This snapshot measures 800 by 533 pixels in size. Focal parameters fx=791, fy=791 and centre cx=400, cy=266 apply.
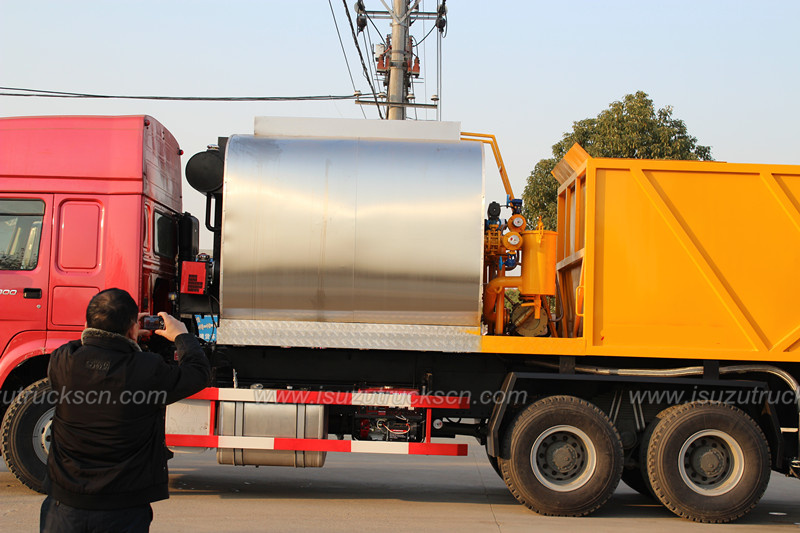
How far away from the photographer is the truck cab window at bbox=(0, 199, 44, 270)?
7.54m

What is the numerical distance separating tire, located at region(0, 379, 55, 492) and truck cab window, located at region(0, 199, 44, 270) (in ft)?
3.88

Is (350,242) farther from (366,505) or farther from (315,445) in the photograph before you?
(366,505)

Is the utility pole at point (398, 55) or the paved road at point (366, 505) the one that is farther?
the utility pole at point (398, 55)

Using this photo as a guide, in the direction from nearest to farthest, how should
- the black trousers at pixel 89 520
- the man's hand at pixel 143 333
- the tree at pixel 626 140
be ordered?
the black trousers at pixel 89 520 → the man's hand at pixel 143 333 → the tree at pixel 626 140

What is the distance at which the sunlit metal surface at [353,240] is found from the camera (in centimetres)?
721

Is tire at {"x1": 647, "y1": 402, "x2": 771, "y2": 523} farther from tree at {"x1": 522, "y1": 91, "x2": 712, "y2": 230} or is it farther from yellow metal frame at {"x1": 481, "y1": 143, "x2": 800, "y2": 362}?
tree at {"x1": 522, "y1": 91, "x2": 712, "y2": 230}

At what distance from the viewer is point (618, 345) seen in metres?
7.23

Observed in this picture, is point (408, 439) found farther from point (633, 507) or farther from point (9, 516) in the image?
point (9, 516)

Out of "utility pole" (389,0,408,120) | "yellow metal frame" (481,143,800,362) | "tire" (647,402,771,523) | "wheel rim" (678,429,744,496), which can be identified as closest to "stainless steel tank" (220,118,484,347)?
"yellow metal frame" (481,143,800,362)

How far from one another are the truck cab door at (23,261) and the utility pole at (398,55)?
10.6m

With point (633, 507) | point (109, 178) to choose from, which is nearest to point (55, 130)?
point (109, 178)

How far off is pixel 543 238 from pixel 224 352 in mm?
3316

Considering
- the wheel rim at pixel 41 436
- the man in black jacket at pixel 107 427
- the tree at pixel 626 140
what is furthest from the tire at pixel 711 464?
the tree at pixel 626 140

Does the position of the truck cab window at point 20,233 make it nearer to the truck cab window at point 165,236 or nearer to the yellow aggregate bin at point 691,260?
the truck cab window at point 165,236
